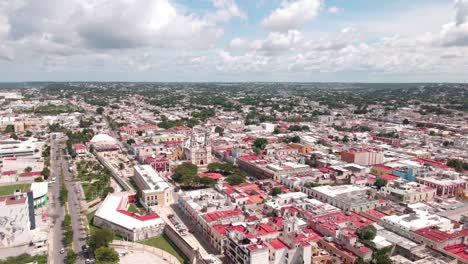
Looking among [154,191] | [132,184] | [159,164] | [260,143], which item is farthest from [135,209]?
[260,143]

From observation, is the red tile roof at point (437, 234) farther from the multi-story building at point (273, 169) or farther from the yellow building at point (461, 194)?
the multi-story building at point (273, 169)

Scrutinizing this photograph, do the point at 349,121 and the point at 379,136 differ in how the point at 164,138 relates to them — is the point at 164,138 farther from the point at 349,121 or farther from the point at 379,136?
the point at 349,121

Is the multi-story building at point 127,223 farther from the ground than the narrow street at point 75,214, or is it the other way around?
the multi-story building at point 127,223

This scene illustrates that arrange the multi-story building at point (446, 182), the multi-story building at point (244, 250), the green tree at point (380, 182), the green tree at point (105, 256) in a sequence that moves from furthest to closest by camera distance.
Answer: the green tree at point (380, 182) → the multi-story building at point (446, 182) → the green tree at point (105, 256) → the multi-story building at point (244, 250)

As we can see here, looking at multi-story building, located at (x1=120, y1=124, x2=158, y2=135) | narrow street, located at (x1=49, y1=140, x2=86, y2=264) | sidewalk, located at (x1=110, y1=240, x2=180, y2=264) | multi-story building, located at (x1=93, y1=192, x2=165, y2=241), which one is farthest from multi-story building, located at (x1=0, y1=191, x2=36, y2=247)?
multi-story building, located at (x1=120, y1=124, x2=158, y2=135)

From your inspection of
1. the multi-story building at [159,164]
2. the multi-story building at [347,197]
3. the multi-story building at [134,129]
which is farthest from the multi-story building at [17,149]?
the multi-story building at [347,197]

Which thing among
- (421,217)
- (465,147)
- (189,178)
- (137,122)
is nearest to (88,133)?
(137,122)
